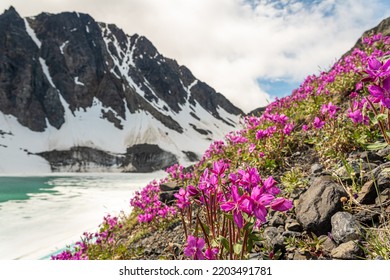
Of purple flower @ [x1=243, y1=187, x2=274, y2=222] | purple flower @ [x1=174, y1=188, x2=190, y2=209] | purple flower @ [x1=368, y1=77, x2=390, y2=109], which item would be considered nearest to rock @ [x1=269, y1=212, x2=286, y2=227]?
purple flower @ [x1=174, y1=188, x2=190, y2=209]

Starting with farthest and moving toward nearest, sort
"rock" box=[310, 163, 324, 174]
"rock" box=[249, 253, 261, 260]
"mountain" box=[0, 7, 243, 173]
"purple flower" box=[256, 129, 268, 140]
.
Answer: "mountain" box=[0, 7, 243, 173] < "purple flower" box=[256, 129, 268, 140] < "rock" box=[310, 163, 324, 174] < "rock" box=[249, 253, 261, 260]

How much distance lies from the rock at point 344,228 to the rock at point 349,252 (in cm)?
11

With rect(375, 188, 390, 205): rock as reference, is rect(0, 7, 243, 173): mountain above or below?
above

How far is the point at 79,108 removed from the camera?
340ft

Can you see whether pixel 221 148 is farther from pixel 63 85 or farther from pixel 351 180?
pixel 63 85

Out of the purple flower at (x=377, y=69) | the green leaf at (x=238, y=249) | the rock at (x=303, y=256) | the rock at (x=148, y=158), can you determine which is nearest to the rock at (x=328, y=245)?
the rock at (x=303, y=256)

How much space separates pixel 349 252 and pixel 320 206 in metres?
0.68

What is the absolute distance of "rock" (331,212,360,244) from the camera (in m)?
2.30

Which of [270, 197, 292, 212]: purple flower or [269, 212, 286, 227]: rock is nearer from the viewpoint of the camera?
[270, 197, 292, 212]: purple flower

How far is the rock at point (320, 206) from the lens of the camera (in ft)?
8.71

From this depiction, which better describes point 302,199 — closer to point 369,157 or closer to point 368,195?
point 368,195

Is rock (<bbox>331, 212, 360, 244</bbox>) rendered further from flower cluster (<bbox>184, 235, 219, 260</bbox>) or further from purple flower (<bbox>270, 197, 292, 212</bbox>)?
flower cluster (<bbox>184, 235, 219, 260</bbox>)

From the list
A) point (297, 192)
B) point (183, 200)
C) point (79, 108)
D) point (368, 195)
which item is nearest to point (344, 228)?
point (368, 195)

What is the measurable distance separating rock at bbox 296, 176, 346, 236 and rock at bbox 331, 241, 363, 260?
1.36 ft
